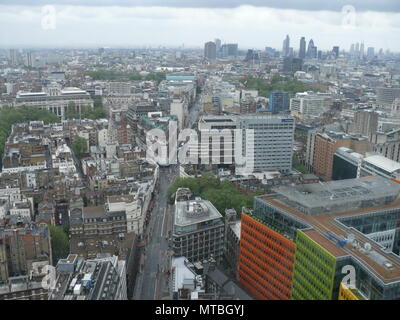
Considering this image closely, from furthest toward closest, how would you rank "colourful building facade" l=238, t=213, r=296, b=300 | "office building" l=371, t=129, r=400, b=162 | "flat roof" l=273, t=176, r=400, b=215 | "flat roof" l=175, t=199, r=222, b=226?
"office building" l=371, t=129, r=400, b=162, "flat roof" l=175, t=199, r=222, b=226, "flat roof" l=273, t=176, r=400, b=215, "colourful building facade" l=238, t=213, r=296, b=300

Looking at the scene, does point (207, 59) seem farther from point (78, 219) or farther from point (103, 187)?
point (78, 219)

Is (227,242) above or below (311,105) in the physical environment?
below

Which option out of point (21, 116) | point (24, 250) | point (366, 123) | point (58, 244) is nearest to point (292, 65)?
point (366, 123)

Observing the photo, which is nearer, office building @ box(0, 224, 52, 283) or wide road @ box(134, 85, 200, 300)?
wide road @ box(134, 85, 200, 300)

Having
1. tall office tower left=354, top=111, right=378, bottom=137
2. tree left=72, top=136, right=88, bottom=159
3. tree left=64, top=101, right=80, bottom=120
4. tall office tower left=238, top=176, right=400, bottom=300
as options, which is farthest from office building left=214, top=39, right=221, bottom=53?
tall office tower left=238, top=176, right=400, bottom=300

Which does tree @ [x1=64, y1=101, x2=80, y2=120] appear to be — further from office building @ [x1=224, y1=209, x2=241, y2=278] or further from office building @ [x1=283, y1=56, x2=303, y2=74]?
office building @ [x1=283, y1=56, x2=303, y2=74]
